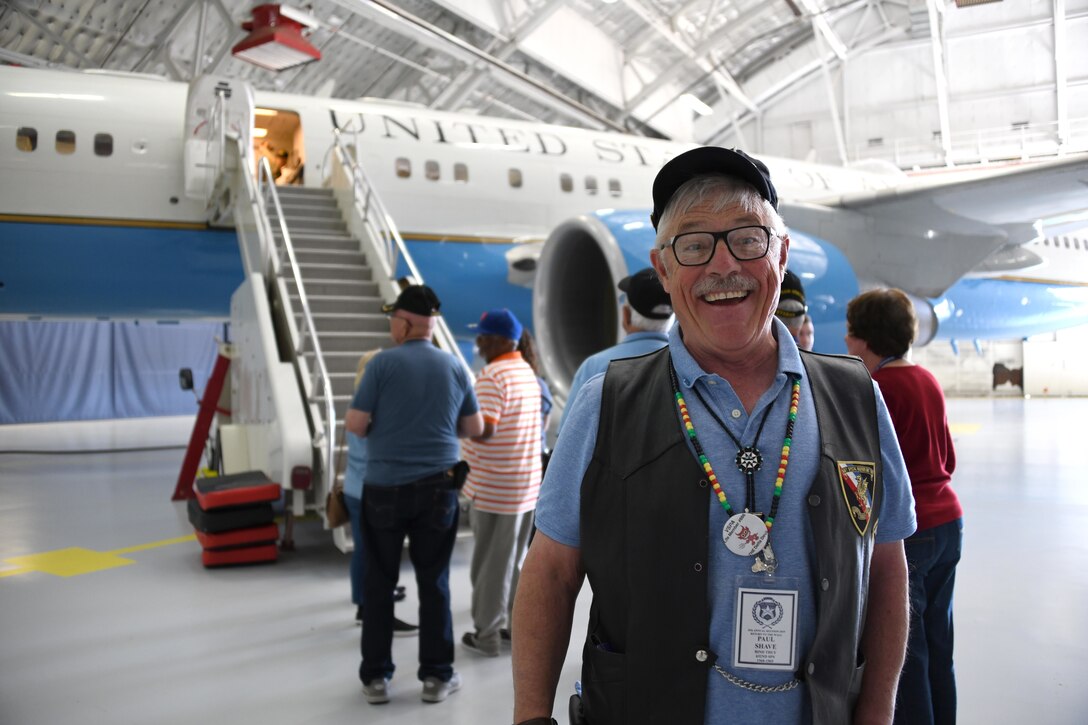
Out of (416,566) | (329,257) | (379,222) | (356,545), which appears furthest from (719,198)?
(379,222)

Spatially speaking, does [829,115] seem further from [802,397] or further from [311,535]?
[802,397]

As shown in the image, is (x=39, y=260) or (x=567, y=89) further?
(x=567, y=89)

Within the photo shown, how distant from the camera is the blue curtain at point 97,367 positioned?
566 inches

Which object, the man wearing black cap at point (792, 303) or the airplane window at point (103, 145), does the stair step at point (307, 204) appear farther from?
the man wearing black cap at point (792, 303)

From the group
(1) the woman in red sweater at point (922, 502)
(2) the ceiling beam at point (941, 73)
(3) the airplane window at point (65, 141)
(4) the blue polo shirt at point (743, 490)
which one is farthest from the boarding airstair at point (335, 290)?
(2) the ceiling beam at point (941, 73)

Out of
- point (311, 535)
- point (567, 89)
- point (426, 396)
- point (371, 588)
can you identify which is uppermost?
point (567, 89)

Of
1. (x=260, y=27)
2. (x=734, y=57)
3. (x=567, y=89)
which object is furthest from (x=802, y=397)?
(x=734, y=57)

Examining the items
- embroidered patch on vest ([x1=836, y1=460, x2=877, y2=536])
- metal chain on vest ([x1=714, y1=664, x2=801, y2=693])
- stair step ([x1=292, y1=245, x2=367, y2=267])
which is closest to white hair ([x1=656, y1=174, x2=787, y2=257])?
embroidered patch on vest ([x1=836, y1=460, x2=877, y2=536])

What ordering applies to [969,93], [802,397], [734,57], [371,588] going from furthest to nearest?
[734,57], [969,93], [371,588], [802,397]

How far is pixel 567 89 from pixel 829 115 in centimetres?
847

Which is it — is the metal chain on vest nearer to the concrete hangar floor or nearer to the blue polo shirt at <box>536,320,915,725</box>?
the blue polo shirt at <box>536,320,915,725</box>

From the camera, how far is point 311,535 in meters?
5.78

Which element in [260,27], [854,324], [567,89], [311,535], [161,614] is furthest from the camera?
[567,89]

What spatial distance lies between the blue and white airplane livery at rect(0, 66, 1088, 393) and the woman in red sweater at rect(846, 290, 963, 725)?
2839 mm
